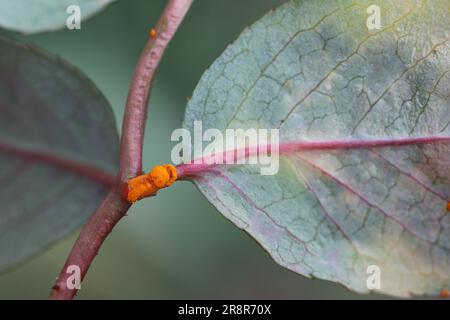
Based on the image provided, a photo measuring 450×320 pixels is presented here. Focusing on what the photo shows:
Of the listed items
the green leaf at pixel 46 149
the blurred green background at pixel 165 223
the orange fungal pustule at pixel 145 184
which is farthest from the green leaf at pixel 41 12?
the blurred green background at pixel 165 223

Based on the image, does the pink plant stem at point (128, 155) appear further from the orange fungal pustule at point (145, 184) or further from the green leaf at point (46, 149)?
the green leaf at point (46, 149)

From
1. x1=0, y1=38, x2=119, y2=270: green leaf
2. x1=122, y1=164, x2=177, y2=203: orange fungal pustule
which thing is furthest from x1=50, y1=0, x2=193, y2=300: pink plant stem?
x1=0, y1=38, x2=119, y2=270: green leaf

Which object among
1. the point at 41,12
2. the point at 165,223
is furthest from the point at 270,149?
the point at 165,223

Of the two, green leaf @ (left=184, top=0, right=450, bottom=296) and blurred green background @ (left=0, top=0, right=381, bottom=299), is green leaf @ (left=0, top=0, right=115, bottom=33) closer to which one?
green leaf @ (left=184, top=0, right=450, bottom=296)

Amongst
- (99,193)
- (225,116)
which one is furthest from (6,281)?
(225,116)

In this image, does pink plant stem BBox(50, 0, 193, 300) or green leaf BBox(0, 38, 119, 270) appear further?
green leaf BBox(0, 38, 119, 270)

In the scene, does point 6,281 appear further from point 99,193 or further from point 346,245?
point 346,245
